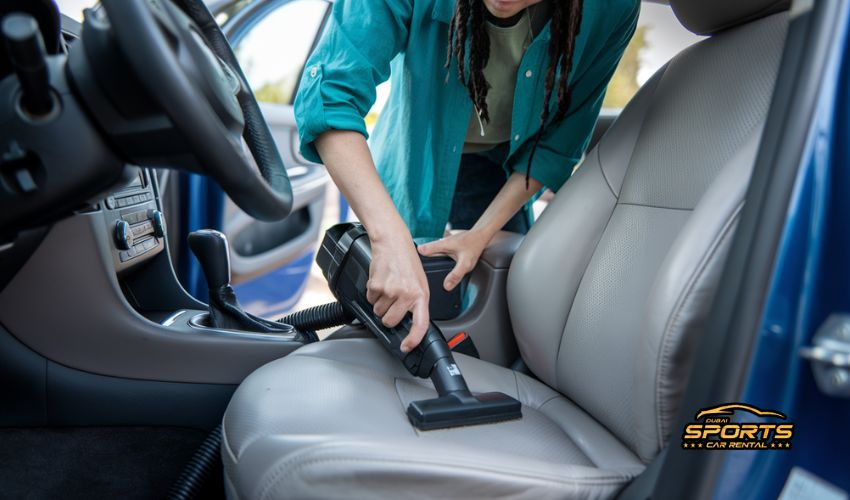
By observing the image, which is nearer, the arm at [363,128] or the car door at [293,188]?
the arm at [363,128]

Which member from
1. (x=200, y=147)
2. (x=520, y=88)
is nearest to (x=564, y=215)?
(x=520, y=88)

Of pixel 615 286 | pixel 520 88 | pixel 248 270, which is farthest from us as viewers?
pixel 248 270

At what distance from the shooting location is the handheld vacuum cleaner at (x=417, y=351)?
838mm

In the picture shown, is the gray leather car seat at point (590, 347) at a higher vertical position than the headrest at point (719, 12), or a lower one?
lower

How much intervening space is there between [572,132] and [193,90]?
0.87 m

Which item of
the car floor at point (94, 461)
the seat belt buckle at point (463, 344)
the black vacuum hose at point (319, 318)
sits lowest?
the car floor at point (94, 461)

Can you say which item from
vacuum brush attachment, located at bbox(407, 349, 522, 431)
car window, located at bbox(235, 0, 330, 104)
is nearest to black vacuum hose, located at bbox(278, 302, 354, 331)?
vacuum brush attachment, located at bbox(407, 349, 522, 431)

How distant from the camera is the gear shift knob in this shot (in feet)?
4.11

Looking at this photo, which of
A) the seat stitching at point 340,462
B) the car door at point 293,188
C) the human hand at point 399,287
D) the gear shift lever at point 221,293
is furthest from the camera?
the car door at point 293,188

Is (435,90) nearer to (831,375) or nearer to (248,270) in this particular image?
(831,375)

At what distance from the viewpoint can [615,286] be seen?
96 cm

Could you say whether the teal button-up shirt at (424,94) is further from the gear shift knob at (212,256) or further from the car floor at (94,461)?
the car floor at (94,461)

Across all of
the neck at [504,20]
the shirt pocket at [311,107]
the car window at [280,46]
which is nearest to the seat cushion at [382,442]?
the shirt pocket at [311,107]

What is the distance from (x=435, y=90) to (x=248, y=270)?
1205mm
